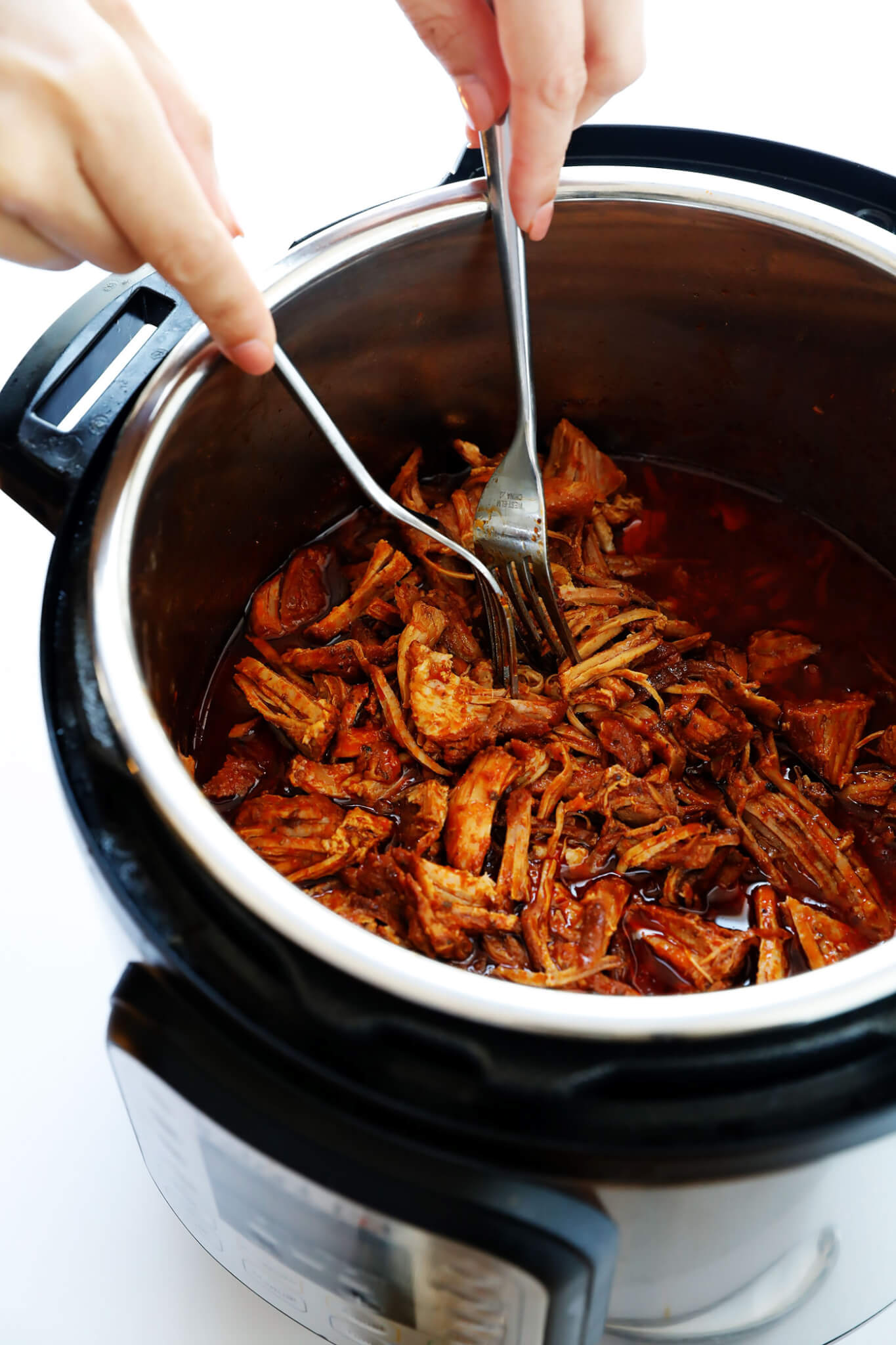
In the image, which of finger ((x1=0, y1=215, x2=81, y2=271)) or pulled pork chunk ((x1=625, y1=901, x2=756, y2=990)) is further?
pulled pork chunk ((x1=625, y1=901, x2=756, y2=990))

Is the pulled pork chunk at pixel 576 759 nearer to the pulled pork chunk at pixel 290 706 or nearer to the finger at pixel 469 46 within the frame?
the pulled pork chunk at pixel 290 706

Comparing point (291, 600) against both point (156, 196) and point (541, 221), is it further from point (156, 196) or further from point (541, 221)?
point (156, 196)

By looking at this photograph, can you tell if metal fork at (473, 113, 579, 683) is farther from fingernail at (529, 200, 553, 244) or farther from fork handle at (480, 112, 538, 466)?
fingernail at (529, 200, 553, 244)

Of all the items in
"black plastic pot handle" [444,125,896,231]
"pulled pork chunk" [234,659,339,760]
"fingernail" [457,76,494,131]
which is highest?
"black plastic pot handle" [444,125,896,231]

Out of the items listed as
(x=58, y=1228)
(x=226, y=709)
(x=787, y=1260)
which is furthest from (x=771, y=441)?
(x=58, y=1228)

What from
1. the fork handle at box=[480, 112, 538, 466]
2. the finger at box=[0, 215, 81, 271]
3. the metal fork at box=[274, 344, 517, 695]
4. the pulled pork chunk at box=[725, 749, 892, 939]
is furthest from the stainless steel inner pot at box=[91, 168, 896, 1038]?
the pulled pork chunk at box=[725, 749, 892, 939]

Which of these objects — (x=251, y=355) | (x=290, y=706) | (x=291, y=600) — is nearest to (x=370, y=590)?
(x=291, y=600)

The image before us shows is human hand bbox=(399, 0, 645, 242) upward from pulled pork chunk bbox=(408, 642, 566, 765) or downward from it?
upward
